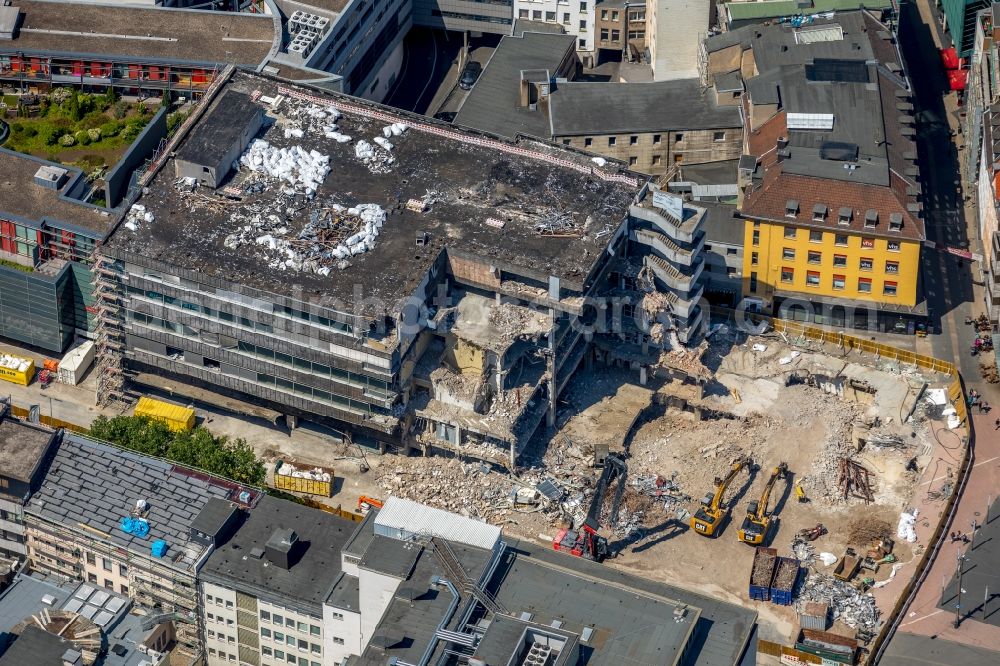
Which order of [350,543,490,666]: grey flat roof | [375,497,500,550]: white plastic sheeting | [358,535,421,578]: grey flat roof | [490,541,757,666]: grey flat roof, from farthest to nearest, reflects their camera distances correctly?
[375,497,500,550]: white plastic sheeting < [358,535,421,578]: grey flat roof < [490,541,757,666]: grey flat roof < [350,543,490,666]: grey flat roof

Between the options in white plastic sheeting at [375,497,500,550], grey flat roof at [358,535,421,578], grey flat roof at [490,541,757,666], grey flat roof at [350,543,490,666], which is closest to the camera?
grey flat roof at [350,543,490,666]

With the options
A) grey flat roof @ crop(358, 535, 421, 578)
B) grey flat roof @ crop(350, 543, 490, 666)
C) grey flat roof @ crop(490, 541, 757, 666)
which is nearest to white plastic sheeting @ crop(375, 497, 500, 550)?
grey flat roof @ crop(358, 535, 421, 578)

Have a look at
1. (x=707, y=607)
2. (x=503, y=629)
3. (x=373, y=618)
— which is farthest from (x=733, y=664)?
(x=373, y=618)

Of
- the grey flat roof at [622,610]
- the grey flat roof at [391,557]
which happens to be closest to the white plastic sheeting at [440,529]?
the grey flat roof at [391,557]

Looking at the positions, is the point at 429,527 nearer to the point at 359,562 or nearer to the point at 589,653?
the point at 359,562

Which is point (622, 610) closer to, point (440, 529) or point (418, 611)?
point (418, 611)

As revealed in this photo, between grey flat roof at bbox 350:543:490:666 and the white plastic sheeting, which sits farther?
the white plastic sheeting

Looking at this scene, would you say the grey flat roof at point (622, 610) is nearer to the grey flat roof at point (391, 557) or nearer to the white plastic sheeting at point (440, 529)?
the white plastic sheeting at point (440, 529)

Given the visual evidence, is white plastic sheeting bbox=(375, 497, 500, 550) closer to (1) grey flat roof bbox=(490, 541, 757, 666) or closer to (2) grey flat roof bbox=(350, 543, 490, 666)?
(2) grey flat roof bbox=(350, 543, 490, 666)
